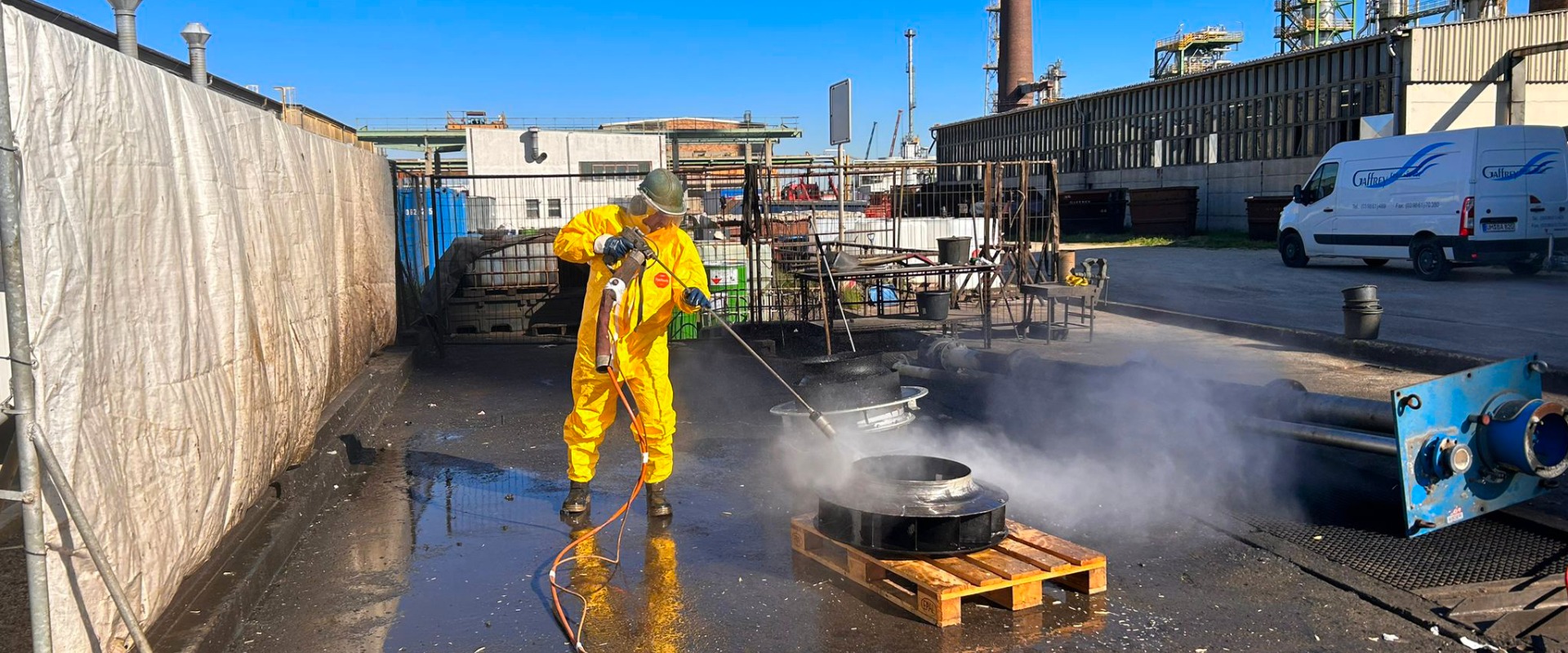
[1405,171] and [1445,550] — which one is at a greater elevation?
[1405,171]

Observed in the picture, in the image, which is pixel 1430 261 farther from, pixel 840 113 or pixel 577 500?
pixel 577 500

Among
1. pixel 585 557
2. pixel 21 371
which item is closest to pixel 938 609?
pixel 585 557

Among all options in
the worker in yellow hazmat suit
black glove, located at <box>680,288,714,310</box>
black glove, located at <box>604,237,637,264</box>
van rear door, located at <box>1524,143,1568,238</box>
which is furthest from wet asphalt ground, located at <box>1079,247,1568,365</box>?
black glove, located at <box>604,237,637,264</box>

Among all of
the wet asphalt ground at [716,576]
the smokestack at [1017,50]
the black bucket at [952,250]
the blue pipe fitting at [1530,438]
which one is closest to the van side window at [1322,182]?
the black bucket at [952,250]

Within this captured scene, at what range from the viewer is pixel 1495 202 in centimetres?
1662

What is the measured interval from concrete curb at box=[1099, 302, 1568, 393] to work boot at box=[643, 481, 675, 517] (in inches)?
233

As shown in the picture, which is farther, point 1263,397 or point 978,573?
point 1263,397

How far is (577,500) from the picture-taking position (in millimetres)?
5773

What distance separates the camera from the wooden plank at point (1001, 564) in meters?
4.33

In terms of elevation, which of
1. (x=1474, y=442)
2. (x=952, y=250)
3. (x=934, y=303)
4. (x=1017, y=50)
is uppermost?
(x=1017, y=50)

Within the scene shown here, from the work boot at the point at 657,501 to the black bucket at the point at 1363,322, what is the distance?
319 inches

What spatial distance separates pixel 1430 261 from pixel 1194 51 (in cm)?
5250

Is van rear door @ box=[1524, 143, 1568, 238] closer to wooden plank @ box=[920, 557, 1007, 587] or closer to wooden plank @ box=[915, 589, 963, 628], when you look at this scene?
wooden plank @ box=[920, 557, 1007, 587]

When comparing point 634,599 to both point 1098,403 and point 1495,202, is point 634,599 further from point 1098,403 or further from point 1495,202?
point 1495,202
